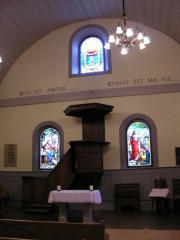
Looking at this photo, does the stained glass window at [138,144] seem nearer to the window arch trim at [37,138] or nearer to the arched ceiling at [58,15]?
the window arch trim at [37,138]

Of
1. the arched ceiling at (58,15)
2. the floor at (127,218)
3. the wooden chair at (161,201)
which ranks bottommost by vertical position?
the floor at (127,218)

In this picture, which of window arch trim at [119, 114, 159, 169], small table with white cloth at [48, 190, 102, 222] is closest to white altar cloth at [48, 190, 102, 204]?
small table with white cloth at [48, 190, 102, 222]

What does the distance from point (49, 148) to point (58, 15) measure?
4834 millimetres

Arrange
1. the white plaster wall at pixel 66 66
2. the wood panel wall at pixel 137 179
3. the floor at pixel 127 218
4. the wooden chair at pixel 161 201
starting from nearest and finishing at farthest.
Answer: the floor at pixel 127 218, the wooden chair at pixel 161 201, the wood panel wall at pixel 137 179, the white plaster wall at pixel 66 66

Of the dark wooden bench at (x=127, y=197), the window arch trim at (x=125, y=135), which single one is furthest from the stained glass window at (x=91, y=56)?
the dark wooden bench at (x=127, y=197)

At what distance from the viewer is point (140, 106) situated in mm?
10297

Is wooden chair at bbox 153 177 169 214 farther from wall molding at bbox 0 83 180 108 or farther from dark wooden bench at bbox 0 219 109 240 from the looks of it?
dark wooden bench at bbox 0 219 109 240

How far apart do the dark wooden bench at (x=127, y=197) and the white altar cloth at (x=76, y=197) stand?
2.49 metres

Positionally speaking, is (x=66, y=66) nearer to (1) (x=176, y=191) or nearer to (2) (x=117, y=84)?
(2) (x=117, y=84)

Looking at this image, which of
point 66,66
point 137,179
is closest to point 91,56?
point 66,66

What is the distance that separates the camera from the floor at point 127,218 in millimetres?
7039

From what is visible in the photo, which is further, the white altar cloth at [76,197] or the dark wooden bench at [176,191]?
the dark wooden bench at [176,191]

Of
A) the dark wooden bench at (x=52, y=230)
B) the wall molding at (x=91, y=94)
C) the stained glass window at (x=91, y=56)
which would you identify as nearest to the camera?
the dark wooden bench at (x=52, y=230)

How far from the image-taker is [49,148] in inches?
436
